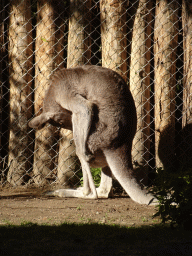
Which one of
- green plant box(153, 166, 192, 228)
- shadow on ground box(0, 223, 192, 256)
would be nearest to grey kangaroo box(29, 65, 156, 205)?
green plant box(153, 166, 192, 228)

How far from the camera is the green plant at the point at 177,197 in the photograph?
9.37ft

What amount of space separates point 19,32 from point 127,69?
1692mm

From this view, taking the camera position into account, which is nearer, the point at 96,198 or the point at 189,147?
the point at 96,198

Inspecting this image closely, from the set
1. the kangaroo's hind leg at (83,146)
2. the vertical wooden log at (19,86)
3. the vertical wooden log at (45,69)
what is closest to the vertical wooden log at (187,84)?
the kangaroo's hind leg at (83,146)

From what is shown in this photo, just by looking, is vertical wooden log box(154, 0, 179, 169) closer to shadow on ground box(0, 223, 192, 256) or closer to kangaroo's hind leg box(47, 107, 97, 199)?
kangaroo's hind leg box(47, 107, 97, 199)

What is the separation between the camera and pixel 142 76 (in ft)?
16.5

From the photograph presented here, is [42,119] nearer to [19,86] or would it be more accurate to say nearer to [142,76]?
[19,86]

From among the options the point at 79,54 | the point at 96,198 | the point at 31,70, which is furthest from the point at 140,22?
the point at 96,198

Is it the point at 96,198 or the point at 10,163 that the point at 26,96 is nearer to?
the point at 10,163

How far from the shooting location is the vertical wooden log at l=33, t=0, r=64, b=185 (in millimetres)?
5035

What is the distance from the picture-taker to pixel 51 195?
4.74 meters

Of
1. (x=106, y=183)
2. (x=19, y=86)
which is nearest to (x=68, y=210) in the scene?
(x=106, y=183)

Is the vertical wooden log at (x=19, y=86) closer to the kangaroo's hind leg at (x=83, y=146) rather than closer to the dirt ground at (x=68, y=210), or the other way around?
the dirt ground at (x=68, y=210)

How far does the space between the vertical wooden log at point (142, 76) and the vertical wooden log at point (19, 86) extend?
156 centimetres
